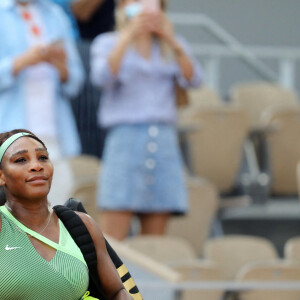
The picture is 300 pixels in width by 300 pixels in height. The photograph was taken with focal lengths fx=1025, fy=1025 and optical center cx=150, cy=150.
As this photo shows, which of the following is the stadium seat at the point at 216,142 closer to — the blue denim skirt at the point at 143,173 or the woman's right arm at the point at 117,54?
the blue denim skirt at the point at 143,173

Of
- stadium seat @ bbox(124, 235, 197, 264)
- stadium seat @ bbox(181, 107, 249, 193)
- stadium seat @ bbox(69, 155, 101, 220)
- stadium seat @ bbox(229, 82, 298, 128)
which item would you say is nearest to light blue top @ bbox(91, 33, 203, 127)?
stadium seat @ bbox(69, 155, 101, 220)

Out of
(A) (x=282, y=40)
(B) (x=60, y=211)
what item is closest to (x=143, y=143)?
(B) (x=60, y=211)

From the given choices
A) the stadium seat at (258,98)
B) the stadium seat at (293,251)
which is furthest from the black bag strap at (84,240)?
the stadium seat at (258,98)

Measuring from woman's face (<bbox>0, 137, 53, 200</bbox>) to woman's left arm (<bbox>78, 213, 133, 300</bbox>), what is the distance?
13 cm

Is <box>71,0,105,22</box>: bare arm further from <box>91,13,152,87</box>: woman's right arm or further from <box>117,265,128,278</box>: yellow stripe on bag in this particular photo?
<box>117,265,128,278</box>: yellow stripe on bag

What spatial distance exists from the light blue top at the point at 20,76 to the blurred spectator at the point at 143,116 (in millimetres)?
183

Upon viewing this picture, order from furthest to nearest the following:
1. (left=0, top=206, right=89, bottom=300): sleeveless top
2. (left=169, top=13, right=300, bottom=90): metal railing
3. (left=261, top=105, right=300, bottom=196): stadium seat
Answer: (left=169, top=13, right=300, bottom=90): metal railing < (left=261, top=105, right=300, bottom=196): stadium seat < (left=0, top=206, right=89, bottom=300): sleeveless top

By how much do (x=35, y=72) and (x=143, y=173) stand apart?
80cm

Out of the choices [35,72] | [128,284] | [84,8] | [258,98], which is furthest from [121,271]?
[258,98]

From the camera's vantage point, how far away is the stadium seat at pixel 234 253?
18.6 feet

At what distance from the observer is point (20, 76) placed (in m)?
5.16

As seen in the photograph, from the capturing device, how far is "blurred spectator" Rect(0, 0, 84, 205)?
5090mm

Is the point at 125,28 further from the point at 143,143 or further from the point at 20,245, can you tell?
the point at 20,245

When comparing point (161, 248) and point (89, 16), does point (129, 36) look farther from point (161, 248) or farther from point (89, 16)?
point (89, 16)
